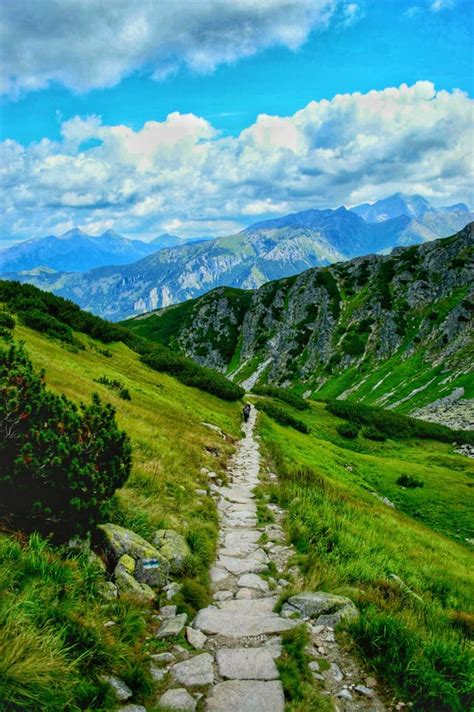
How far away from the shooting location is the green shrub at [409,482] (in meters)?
33.0

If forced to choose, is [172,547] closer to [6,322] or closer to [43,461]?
[43,461]

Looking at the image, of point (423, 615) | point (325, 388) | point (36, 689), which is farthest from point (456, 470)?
point (325, 388)

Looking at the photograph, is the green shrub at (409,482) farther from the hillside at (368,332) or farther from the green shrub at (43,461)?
the hillside at (368,332)

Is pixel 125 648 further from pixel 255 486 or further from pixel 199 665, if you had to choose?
pixel 255 486

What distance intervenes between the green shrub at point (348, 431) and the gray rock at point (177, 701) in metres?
49.3

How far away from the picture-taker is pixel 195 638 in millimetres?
6680

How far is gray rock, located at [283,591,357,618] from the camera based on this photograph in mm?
7434

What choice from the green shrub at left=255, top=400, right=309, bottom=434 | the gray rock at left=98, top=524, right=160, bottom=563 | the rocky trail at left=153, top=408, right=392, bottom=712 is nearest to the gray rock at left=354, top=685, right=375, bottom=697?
the rocky trail at left=153, top=408, right=392, bottom=712

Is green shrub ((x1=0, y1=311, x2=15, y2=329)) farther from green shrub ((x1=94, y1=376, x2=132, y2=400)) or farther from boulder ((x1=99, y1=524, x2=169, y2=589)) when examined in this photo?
boulder ((x1=99, y1=524, x2=169, y2=589))

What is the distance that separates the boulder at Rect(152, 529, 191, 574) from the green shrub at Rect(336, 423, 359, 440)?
4532cm

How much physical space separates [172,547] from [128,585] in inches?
74.3

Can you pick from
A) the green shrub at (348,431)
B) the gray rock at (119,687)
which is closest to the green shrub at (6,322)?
the gray rock at (119,687)

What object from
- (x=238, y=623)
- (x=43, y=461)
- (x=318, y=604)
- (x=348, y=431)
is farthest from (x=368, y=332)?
(x=43, y=461)

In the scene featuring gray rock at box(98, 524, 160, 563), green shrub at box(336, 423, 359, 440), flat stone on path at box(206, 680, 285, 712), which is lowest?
green shrub at box(336, 423, 359, 440)
